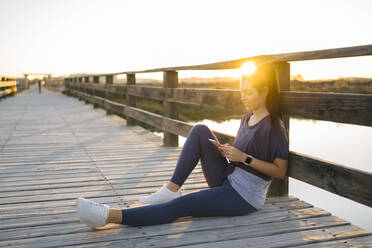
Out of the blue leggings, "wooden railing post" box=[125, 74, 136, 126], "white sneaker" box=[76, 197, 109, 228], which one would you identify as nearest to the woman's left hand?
the blue leggings

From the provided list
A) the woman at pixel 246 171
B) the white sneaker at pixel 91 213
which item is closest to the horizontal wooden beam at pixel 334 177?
the woman at pixel 246 171

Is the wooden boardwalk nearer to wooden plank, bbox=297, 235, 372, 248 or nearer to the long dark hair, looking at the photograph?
wooden plank, bbox=297, 235, 372, 248

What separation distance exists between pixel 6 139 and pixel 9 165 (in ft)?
6.39

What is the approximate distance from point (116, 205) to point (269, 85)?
51.8 inches

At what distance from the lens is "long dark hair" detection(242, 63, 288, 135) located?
229cm

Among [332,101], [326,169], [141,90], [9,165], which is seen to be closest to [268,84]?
[332,101]

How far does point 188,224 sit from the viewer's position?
2.28m

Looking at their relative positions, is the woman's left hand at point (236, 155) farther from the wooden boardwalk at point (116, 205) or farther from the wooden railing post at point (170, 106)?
the wooden railing post at point (170, 106)

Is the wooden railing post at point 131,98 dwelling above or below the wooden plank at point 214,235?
above

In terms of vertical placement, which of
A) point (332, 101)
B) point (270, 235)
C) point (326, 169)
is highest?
point (332, 101)

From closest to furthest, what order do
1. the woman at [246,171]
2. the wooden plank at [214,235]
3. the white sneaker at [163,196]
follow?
1. the wooden plank at [214,235]
2. the woman at [246,171]
3. the white sneaker at [163,196]

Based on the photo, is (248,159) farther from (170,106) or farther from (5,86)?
(5,86)

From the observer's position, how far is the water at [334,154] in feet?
18.4

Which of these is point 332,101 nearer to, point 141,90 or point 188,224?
point 188,224
